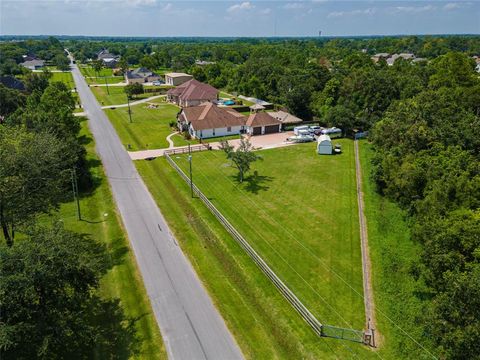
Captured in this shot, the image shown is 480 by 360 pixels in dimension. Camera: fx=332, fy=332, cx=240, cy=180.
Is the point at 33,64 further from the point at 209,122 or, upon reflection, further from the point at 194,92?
the point at 209,122

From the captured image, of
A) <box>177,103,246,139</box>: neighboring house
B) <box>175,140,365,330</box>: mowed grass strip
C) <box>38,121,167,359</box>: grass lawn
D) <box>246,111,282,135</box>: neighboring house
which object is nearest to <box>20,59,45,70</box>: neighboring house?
<box>177,103,246,139</box>: neighboring house

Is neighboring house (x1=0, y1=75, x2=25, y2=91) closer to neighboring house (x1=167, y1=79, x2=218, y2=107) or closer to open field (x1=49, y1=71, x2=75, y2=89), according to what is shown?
open field (x1=49, y1=71, x2=75, y2=89)

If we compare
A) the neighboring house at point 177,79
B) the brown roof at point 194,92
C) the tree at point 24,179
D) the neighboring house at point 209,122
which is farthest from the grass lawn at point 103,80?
the tree at point 24,179

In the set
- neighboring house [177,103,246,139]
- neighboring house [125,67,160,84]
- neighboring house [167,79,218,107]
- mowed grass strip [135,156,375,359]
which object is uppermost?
neighboring house [125,67,160,84]

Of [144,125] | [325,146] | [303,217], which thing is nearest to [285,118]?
[325,146]

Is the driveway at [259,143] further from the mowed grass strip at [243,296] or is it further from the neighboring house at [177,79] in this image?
the neighboring house at [177,79]
